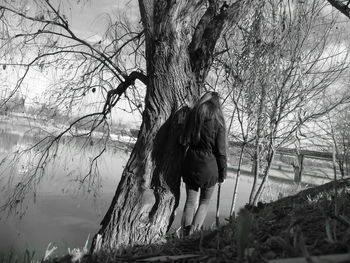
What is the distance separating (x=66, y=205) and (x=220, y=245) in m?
14.7

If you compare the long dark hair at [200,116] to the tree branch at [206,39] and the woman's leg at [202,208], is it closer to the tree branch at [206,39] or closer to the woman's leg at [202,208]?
the woman's leg at [202,208]

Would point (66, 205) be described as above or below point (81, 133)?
below

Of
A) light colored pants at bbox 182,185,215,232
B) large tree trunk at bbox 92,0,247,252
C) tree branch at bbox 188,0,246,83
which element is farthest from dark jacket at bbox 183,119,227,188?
tree branch at bbox 188,0,246,83

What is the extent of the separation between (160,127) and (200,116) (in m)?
→ 0.67

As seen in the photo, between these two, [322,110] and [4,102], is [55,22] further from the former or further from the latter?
[322,110]

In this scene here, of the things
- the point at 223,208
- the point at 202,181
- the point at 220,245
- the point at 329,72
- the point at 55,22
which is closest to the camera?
the point at 220,245

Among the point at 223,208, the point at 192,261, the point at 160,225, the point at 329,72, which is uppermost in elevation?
the point at 329,72

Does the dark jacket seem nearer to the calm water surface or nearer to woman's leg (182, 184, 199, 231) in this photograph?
woman's leg (182, 184, 199, 231)

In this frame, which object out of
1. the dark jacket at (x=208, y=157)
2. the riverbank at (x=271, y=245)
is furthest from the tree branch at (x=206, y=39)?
the riverbank at (x=271, y=245)

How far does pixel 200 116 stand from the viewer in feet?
14.1

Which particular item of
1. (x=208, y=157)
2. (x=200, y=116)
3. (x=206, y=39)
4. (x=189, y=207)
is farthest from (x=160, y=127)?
(x=206, y=39)

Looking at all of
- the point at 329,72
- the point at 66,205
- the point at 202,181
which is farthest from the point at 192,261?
the point at 66,205

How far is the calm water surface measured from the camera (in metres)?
7.78

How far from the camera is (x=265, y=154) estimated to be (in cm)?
916
